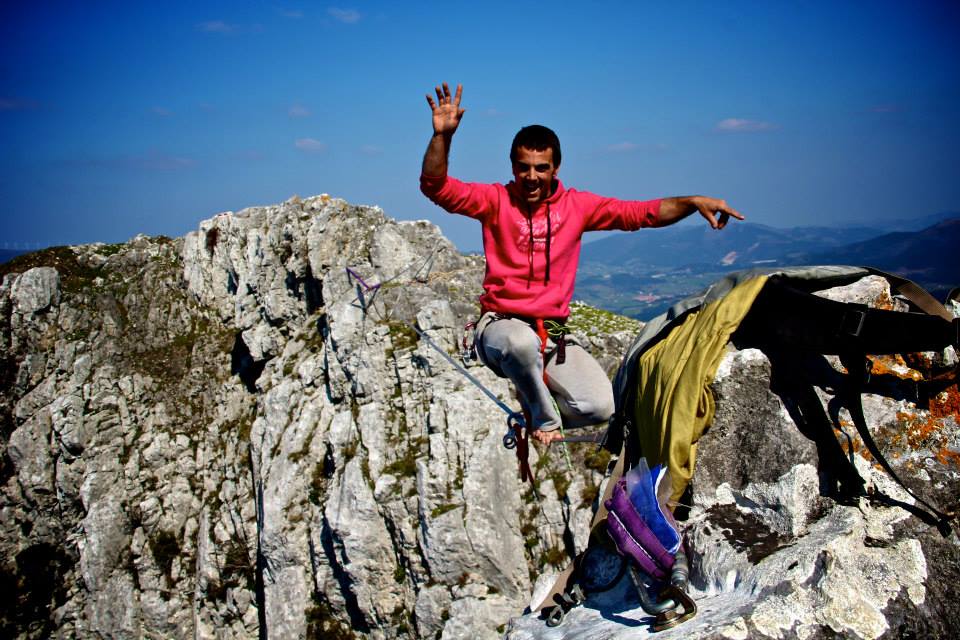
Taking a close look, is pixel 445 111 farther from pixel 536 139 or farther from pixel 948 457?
pixel 948 457

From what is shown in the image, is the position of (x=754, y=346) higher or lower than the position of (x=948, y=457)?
higher

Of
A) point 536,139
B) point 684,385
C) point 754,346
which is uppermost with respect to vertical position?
point 536,139

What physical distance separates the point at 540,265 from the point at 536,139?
5.18ft

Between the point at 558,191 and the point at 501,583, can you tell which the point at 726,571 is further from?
the point at 501,583

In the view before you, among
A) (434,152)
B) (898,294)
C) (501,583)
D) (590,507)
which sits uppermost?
(434,152)

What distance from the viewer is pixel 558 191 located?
7.31m

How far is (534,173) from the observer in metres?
6.84

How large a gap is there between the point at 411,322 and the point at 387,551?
30.2ft

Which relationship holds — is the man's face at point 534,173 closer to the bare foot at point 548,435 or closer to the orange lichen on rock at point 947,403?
the bare foot at point 548,435

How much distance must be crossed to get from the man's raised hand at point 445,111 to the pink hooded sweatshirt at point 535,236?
3.24ft

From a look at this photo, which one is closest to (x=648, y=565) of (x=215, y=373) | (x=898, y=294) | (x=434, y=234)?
(x=898, y=294)

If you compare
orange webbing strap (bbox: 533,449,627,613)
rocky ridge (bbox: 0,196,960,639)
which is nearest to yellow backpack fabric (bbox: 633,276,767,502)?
rocky ridge (bbox: 0,196,960,639)

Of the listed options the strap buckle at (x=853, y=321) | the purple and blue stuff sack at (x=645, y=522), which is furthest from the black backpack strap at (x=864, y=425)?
the purple and blue stuff sack at (x=645, y=522)

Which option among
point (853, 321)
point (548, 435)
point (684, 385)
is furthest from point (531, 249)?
point (853, 321)
